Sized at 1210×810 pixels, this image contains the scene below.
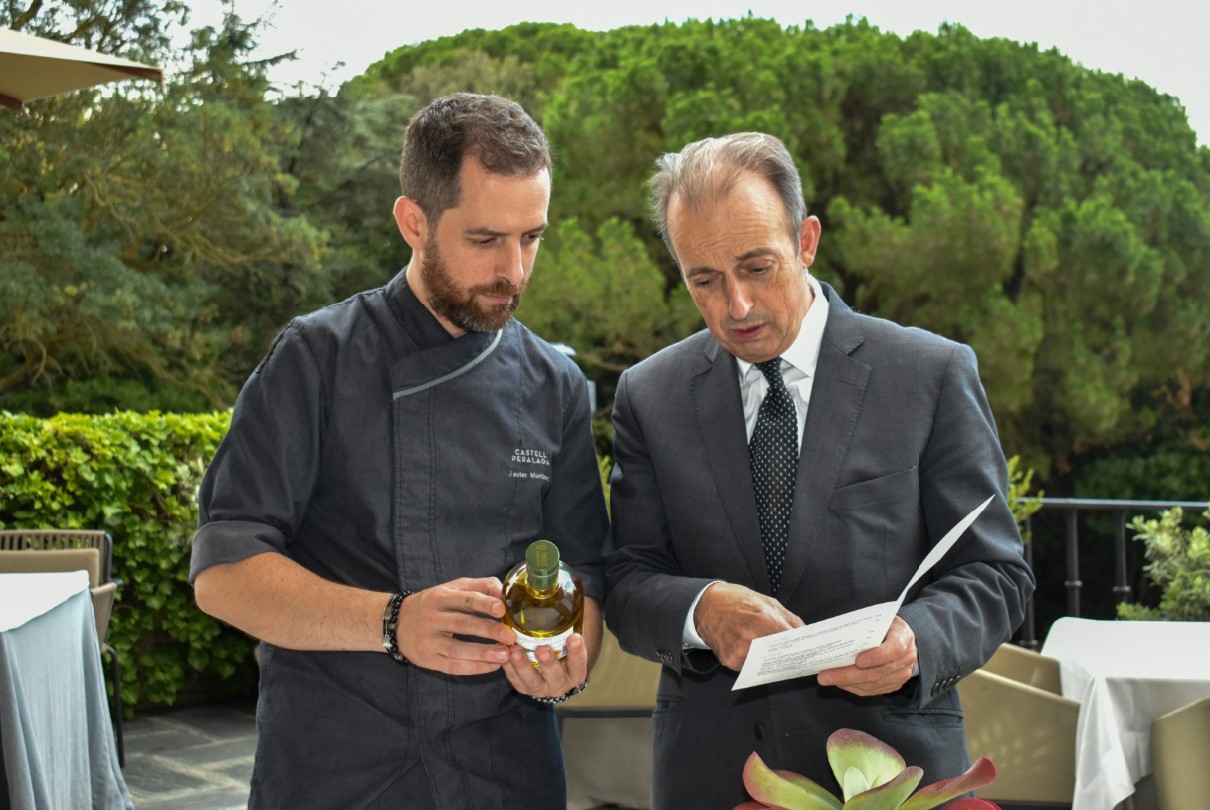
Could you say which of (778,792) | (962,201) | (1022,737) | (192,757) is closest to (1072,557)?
(1022,737)

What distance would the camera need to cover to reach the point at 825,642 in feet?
4.59

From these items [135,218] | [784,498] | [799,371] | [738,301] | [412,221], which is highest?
[135,218]

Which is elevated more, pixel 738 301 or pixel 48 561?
pixel 738 301

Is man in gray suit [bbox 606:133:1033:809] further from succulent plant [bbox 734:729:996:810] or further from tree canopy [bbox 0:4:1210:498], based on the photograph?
tree canopy [bbox 0:4:1210:498]

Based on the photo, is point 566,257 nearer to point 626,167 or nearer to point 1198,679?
point 626,167

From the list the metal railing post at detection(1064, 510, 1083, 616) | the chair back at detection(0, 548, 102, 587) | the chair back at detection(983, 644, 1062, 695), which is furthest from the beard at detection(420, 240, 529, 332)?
the metal railing post at detection(1064, 510, 1083, 616)

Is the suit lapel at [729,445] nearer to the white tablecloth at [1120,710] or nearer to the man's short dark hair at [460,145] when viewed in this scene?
the man's short dark hair at [460,145]

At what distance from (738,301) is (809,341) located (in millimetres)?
148

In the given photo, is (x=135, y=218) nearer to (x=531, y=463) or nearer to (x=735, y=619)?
(x=531, y=463)

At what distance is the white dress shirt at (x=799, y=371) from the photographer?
1.83 m

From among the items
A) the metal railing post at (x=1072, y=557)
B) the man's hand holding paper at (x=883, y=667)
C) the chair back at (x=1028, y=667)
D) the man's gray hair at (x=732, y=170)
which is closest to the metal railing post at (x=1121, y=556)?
the metal railing post at (x=1072, y=557)

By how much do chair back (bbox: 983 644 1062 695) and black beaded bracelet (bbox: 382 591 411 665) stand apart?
2.68 m

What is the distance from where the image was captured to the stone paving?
15.5 ft

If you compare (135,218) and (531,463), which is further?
(135,218)
